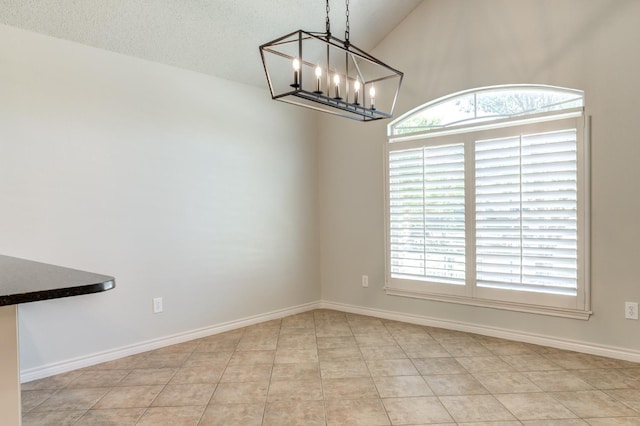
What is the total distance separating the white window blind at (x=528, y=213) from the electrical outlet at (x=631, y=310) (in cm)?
35

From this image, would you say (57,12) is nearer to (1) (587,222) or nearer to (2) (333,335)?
(2) (333,335)

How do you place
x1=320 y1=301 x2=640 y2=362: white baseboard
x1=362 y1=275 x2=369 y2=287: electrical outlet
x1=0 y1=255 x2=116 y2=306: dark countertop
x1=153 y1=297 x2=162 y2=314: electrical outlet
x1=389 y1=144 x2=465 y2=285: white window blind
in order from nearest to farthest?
x1=0 y1=255 x2=116 y2=306: dark countertop, x1=320 y1=301 x2=640 y2=362: white baseboard, x1=153 y1=297 x2=162 y2=314: electrical outlet, x1=389 y1=144 x2=465 y2=285: white window blind, x1=362 y1=275 x2=369 y2=287: electrical outlet

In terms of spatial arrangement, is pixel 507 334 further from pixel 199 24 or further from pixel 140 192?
pixel 199 24

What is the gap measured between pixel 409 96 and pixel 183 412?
3.45 metres

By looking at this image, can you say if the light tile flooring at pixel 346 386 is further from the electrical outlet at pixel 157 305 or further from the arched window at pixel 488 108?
the arched window at pixel 488 108

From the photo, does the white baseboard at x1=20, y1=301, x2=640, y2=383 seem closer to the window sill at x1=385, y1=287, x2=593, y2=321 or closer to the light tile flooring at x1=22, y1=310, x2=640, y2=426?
the light tile flooring at x1=22, y1=310, x2=640, y2=426

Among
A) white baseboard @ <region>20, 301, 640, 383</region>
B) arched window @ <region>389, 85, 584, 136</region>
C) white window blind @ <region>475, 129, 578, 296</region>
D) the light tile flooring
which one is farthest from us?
arched window @ <region>389, 85, 584, 136</region>

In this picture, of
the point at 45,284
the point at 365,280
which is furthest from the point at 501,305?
the point at 45,284

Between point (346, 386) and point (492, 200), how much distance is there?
6.83ft

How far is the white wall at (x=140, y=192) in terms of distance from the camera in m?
2.93

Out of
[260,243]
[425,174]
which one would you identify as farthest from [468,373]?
[260,243]

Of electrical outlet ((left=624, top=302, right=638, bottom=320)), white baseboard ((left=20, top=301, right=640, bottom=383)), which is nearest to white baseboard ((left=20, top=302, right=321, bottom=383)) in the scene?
white baseboard ((left=20, top=301, right=640, bottom=383))

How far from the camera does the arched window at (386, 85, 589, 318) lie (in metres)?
3.32

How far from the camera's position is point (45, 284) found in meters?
1.26
